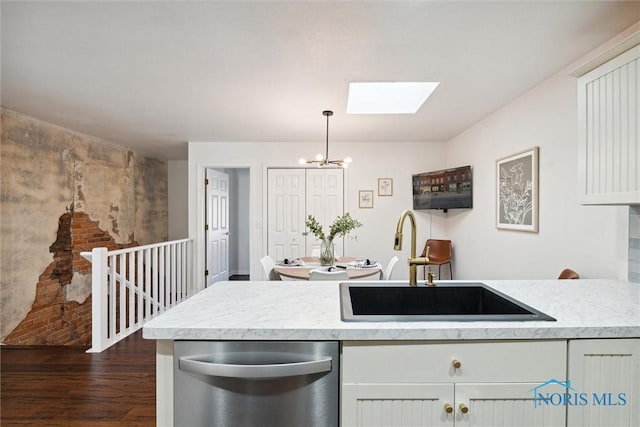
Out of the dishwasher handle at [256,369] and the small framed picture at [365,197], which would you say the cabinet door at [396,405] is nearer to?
the dishwasher handle at [256,369]

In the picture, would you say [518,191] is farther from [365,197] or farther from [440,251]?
[365,197]

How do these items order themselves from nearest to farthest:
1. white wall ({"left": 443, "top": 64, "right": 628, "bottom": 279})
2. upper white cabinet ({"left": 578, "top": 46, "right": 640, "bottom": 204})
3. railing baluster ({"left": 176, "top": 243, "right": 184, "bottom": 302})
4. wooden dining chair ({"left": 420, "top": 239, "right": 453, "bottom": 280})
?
upper white cabinet ({"left": 578, "top": 46, "right": 640, "bottom": 204}) → white wall ({"left": 443, "top": 64, "right": 628, "bottom": 279}) → wooden dining chair ({"left": 420, "top": 239, "right": 453, "bottom": 280}) → railing baluster ({"left": 176, "top": 243, "right": 184, "bottom": 302})

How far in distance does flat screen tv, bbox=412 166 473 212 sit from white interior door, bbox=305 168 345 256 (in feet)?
3.64

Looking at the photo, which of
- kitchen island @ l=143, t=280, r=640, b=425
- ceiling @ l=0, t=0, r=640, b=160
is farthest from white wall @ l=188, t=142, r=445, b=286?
kitchen island @ l=143, t=280, r=640, b=425

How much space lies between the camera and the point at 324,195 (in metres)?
5.11

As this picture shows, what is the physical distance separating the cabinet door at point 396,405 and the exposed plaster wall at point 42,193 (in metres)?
Result: 3.89

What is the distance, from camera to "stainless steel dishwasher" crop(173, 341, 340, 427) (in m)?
1.07

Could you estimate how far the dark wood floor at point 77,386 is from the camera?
205 centimetres

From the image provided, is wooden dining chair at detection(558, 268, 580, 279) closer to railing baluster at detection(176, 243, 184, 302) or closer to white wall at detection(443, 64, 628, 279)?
white wall at detection(443, 64, 628, 279)

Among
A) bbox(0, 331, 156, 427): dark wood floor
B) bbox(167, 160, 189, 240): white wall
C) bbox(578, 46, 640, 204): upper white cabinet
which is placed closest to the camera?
bbox(578, 46, 640, 204): upper white cabinet

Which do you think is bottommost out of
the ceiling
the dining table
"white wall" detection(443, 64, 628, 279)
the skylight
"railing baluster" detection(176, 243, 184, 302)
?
"railing baluster" detection(176, 243, 184, 302)

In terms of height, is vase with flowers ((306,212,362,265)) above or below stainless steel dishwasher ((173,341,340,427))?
above

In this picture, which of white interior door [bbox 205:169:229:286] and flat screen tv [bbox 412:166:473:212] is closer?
flat screen tv [bbox 412:166:473:212]

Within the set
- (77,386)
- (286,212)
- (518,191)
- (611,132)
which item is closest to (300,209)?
(286,212)
